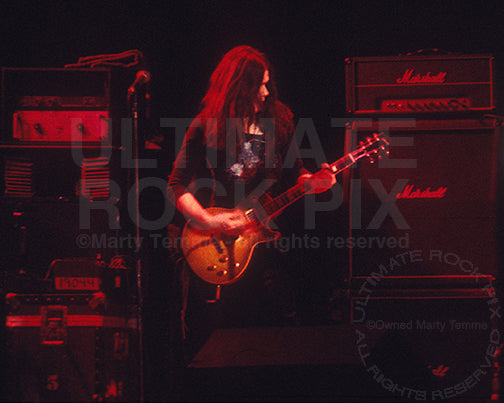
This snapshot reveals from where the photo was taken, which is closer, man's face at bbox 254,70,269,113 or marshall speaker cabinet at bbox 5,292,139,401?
marshall speaker cabinet at bbox 5,292,139,401

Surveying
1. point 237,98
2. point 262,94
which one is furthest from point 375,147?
point 237,98

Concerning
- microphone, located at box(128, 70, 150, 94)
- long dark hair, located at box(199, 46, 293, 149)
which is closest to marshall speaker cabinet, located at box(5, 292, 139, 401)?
microphone, located at box(128, 70, 150, 94)

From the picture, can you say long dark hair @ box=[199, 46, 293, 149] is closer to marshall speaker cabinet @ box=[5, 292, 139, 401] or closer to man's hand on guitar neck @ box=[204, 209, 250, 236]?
man's hand on guitar neck @ box=[204, 209, 250, 236]

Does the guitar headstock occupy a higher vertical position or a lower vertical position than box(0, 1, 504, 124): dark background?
lower

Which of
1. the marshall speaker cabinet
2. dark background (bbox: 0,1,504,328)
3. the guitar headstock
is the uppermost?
dark background (bbox: 0,1,504,328)

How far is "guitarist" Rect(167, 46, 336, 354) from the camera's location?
2.53m

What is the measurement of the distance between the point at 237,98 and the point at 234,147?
293 mm

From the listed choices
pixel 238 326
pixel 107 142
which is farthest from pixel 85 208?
pixel 238 326

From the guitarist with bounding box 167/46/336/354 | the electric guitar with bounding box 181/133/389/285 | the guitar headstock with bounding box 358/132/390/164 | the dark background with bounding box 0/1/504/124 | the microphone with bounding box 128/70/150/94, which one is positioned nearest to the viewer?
the microphone with bounding box 128/70/150/94

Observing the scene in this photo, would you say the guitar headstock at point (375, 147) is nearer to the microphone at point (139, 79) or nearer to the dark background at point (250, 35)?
the dark background at point (250, 35)

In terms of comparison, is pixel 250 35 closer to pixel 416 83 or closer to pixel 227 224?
pixel 416 83

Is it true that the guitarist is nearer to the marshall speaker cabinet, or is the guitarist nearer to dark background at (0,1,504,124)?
dark background at (0,1,504,124)

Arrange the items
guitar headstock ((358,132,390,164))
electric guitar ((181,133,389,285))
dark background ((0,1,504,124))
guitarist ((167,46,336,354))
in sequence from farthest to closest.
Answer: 1. dark background ((0,1,504,124))
2. guitarist ((167,46,336,354))
3. electric guitar ((181,133,389,285))
4. guitar headstock ((358,132,390,164))

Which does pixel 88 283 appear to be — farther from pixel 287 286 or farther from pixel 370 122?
pixel 370 122
